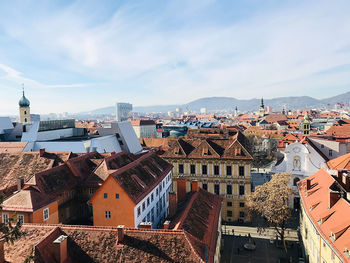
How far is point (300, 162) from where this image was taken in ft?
167

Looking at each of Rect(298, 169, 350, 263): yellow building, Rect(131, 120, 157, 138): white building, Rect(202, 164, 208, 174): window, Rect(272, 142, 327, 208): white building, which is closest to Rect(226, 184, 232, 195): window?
Rect(202, 164, 208, 174): window

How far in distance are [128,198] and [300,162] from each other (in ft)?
117

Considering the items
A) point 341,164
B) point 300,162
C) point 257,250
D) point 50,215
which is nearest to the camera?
point 50,215

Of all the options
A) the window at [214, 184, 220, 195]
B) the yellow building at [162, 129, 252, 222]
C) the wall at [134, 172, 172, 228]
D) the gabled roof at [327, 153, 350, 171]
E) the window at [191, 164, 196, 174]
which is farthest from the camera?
the window at [191, 164, 196, 174]

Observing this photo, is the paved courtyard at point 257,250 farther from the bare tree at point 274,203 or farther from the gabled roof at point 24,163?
the gabled roof at point 24,163

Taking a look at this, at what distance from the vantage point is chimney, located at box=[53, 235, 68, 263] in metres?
20.4

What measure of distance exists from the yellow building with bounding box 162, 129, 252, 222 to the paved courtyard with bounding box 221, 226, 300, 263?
569 centimetres

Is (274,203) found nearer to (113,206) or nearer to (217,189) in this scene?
(217,189)

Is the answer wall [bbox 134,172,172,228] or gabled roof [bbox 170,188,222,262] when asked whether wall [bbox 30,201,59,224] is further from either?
gabled roof [bbox 170,188,222,262]

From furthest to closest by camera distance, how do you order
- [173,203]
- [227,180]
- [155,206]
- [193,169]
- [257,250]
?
[193,169], [227,180], [257,250], [155,206], [173,203]

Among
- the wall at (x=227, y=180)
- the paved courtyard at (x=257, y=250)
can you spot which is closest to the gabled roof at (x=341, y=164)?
the paved courtyard at (x=257, y=250)

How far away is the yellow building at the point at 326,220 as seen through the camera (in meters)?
23.8

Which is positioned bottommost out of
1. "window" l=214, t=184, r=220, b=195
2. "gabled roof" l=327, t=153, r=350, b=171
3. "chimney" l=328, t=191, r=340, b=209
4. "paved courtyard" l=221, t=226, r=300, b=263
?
"paved courtyard" l=221, t=226, r=300, b=263

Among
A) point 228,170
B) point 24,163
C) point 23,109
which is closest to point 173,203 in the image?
point 228,170
